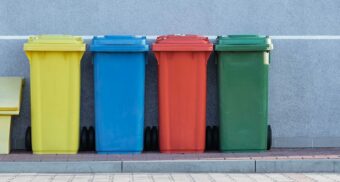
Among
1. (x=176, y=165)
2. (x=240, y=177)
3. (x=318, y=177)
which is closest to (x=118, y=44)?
(x=176, y=165)

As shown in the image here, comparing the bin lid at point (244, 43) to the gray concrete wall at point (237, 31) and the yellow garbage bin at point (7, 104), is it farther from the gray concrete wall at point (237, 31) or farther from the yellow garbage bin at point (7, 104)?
the yellow garbage bin at point (7, 104)

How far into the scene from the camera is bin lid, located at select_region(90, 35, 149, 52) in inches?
457

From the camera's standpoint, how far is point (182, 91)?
11703 mm

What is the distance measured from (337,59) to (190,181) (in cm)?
424

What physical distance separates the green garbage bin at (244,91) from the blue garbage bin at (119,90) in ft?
3.51

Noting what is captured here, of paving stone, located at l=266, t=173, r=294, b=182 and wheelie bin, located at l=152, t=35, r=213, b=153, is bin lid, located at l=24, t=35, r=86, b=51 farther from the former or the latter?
paving stone, located at l=266, t=173, r=294, b=182

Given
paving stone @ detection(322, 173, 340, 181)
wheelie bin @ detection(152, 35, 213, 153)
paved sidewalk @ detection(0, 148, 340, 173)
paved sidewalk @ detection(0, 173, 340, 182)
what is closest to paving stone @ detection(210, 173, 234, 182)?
paved sidewalk @ detection(0, 173, 340, 182)

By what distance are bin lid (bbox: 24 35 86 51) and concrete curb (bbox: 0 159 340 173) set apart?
1896mm

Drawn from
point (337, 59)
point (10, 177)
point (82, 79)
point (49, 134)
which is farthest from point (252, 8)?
point (10, 177)

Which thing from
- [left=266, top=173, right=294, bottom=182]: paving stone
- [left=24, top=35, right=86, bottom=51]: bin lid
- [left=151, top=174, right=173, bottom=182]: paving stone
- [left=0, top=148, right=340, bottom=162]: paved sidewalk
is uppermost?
[left=24, top=35, right=86, bottom=51]: bin lid

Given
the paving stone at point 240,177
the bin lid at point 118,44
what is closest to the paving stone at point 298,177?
the paving stone at point 240,177

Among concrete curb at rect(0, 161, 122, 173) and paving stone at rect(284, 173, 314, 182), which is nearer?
paving stone at rect(284, 173, 314, 182)

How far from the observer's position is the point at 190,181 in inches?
365

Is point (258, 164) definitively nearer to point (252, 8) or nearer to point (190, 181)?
point (190, 181)
